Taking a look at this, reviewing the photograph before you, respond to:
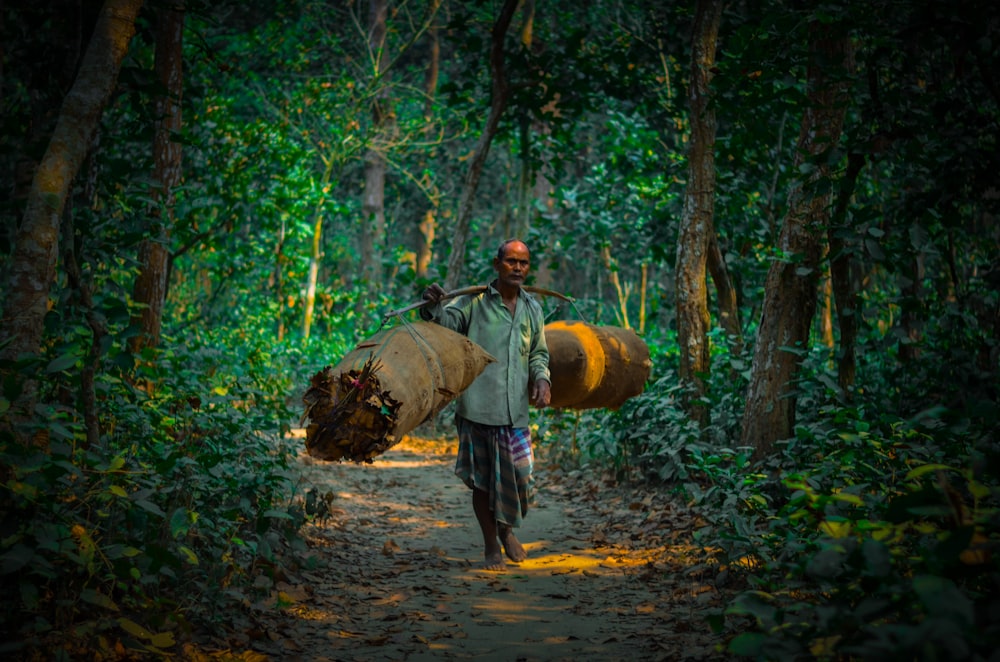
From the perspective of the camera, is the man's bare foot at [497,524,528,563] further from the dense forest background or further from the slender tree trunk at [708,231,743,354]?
the slender tree trunk at [708,231,743,354]

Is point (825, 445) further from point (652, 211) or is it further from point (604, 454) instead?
point (652, 211)

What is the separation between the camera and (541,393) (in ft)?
18.8

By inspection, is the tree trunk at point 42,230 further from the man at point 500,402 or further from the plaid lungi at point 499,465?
the plaid lungi at point 499,465

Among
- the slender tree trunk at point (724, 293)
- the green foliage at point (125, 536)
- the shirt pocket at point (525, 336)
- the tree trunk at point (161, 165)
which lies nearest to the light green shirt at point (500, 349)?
the shirt pocket at point (525, 336)

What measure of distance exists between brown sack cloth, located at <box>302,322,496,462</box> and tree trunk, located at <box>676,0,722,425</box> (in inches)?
129

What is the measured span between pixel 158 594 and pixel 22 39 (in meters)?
3.20

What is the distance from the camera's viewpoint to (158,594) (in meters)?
3.58

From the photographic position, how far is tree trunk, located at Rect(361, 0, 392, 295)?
672 inches

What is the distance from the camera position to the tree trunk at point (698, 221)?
7340mm

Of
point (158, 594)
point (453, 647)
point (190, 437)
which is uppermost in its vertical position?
point (190, 437)

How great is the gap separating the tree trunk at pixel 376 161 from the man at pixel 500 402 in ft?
37.1

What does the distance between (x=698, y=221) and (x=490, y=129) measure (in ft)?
12.9

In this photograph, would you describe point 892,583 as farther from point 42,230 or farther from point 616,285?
point 616,285

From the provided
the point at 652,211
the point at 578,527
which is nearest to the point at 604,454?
the point at 578,527
